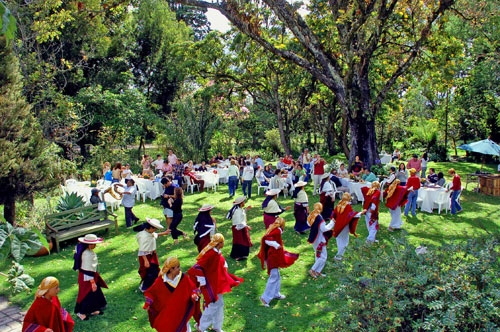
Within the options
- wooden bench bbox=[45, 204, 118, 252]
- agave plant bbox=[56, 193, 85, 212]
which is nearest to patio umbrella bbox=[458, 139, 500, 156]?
wooden bench bbox=[45, 204, 118, 252]

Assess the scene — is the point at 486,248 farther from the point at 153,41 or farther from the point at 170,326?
the point at 153,41

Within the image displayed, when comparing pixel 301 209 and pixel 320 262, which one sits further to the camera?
pixel 301 209

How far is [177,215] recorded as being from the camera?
10.5m

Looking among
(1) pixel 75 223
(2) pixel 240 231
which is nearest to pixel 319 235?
(2) pixel 240 231

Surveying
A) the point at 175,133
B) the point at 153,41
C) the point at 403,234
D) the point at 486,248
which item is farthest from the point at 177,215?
the point at 153,41

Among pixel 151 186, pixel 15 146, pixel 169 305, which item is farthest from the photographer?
pixel 151 186

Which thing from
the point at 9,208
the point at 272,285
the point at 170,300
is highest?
the point at 9,208

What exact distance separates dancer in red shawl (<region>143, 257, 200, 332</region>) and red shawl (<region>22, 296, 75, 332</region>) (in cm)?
110

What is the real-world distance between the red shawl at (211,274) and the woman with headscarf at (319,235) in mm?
2698

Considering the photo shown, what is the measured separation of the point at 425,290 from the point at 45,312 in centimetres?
450

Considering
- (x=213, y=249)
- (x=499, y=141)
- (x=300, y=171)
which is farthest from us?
(x=499, y=141)

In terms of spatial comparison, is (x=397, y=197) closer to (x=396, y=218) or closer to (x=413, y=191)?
(x=396, y=218)

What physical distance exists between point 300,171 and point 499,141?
18.9 m

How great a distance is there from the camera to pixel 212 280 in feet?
19.9
